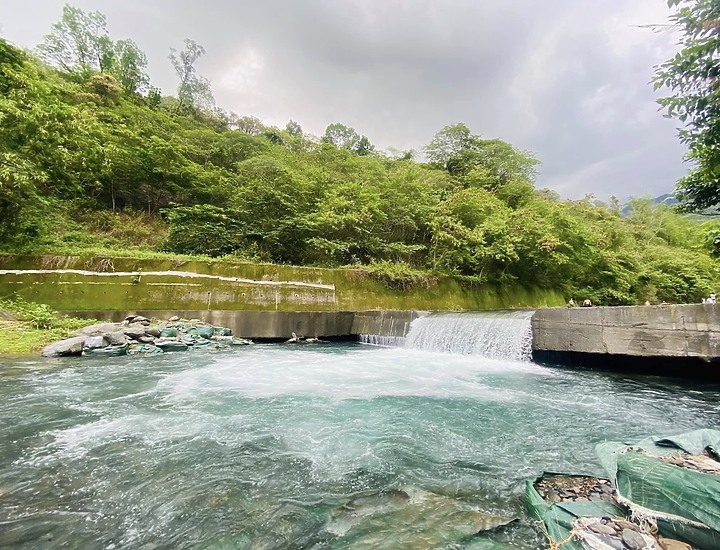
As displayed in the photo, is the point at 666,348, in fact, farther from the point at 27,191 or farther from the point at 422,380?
the point at 27,191

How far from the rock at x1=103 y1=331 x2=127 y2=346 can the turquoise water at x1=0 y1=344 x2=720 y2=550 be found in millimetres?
1140

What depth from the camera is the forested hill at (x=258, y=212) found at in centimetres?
1003

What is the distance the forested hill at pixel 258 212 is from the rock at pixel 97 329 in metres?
3.43

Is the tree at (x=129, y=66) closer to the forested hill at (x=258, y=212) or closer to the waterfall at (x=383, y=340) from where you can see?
the forested hill at (x=258, y=212)

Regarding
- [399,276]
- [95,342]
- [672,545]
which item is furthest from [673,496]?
[399,276]

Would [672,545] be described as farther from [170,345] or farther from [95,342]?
[95,342]

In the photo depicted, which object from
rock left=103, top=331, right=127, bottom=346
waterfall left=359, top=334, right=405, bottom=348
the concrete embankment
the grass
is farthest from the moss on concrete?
the concrete embankment

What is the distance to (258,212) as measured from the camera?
14812mm

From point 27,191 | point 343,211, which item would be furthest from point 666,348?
point 27,191

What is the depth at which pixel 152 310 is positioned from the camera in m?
9.55

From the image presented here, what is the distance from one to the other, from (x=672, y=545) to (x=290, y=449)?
8.90 feet

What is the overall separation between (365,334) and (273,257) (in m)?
6.14

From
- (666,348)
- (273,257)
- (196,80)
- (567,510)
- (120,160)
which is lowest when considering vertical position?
(567,510)

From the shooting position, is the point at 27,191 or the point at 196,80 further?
the point at 196,80
